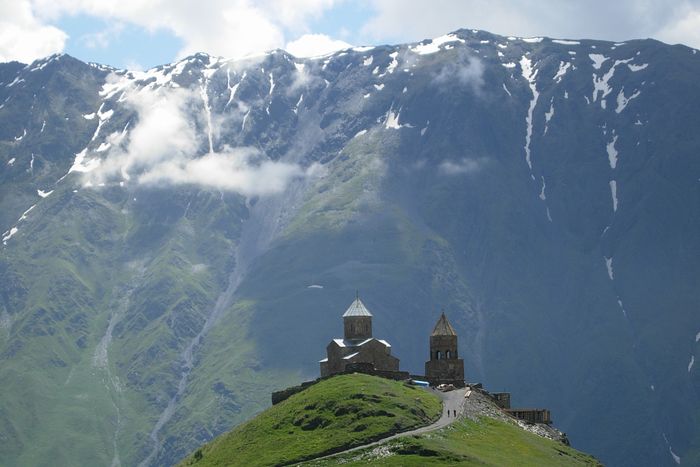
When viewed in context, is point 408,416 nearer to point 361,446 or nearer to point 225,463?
point 361,446

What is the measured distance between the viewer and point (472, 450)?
5768 inches

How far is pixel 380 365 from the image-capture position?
643 feet

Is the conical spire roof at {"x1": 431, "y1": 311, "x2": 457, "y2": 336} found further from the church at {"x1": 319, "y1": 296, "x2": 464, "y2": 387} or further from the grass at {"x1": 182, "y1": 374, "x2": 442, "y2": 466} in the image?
the grass at {"x1": 182, "y1": 374, "x2": 442, "y2": 466}

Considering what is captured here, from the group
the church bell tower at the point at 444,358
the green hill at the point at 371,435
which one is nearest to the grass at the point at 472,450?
the green hill at the point at 371,435

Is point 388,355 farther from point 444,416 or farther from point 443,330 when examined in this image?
point 444,416

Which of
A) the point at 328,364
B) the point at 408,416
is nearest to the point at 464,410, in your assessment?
the point at 408,416

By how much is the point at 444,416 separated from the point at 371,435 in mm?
14724

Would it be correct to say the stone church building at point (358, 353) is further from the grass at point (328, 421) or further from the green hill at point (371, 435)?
the grass at point (328, 421)

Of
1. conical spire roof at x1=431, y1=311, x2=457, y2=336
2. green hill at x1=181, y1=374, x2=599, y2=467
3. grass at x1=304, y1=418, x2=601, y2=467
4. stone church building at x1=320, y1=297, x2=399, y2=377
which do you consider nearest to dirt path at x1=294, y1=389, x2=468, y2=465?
green hill at x1=181, y1=374, x2=599, y2=467

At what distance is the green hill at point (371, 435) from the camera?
144875mm

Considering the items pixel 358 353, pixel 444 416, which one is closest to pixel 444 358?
pixel 358 353

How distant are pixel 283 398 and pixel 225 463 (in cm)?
2465

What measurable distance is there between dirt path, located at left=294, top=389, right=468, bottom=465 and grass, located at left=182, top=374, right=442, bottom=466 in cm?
97

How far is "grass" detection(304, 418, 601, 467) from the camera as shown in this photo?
463ft
